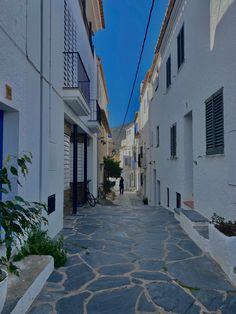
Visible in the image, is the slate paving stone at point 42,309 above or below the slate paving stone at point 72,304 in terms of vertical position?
above

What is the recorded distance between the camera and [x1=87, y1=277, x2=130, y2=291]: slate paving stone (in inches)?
149

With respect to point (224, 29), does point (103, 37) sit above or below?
above

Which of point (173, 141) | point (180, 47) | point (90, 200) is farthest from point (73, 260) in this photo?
point (90, 200)

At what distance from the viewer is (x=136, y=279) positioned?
4051mm

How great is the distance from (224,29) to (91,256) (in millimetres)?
5075

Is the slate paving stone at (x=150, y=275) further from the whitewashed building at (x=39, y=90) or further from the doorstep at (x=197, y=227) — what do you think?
the whitewashed building at (x=39, y=90)

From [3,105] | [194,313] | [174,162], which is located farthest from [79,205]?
[194,313]

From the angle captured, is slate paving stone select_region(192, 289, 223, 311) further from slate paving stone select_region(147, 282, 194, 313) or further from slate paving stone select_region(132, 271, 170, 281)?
slate paving stone select_region(132, 271, 170, 281)

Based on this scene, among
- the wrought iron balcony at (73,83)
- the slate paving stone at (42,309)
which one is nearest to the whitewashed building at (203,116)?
the slate paving stone at (42,309)

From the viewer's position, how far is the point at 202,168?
693 cm

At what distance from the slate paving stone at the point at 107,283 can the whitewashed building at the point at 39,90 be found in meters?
1.89

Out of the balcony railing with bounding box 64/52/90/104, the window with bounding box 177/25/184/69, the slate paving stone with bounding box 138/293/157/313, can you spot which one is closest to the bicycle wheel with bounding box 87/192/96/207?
the balcony railing with bounding box 64/52/90/104

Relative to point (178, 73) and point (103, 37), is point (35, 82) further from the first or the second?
point (103, 37)

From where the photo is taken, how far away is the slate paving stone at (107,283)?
3791mm
